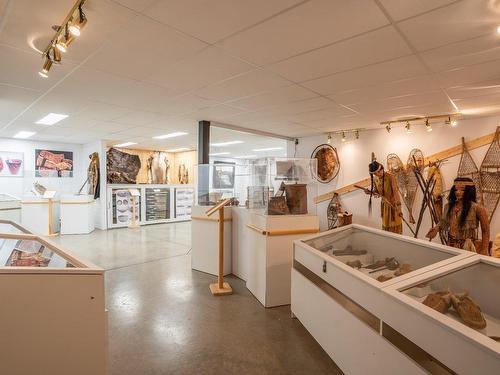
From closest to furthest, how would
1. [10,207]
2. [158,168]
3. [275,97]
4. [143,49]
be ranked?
[143,49], [275,97], [10,207], [158,168]

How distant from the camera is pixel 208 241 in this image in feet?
15.0

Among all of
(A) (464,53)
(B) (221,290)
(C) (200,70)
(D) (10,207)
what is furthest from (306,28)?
(D) (10,207)

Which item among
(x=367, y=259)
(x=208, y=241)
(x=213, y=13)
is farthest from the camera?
(x=208, y=241)

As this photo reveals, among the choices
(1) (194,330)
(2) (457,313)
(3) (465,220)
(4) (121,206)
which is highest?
(3) (465,220)

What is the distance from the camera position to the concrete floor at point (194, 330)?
7.48 ft

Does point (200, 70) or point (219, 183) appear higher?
point (200, 70)

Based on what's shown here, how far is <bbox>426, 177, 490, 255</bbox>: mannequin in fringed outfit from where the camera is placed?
274cm

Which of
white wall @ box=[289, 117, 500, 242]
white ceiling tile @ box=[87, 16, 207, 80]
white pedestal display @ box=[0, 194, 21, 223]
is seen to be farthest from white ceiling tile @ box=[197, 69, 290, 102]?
white pedestal display @ box=[0, 194, 21, 223]

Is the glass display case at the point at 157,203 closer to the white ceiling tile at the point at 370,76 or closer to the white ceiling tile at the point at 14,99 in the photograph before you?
the white ceiling tile at the point at 14,99

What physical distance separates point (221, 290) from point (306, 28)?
3.15 meters

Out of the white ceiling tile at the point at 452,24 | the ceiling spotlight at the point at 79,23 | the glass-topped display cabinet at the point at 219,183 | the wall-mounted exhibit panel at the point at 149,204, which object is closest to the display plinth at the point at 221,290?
the glass-topped display cabinet at the point at 219,183

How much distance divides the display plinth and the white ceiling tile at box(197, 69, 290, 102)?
2607mm

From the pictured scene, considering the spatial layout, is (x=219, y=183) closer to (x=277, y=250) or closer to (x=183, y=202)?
(x=277, y=250)

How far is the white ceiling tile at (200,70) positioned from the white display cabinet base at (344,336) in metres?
2.21
